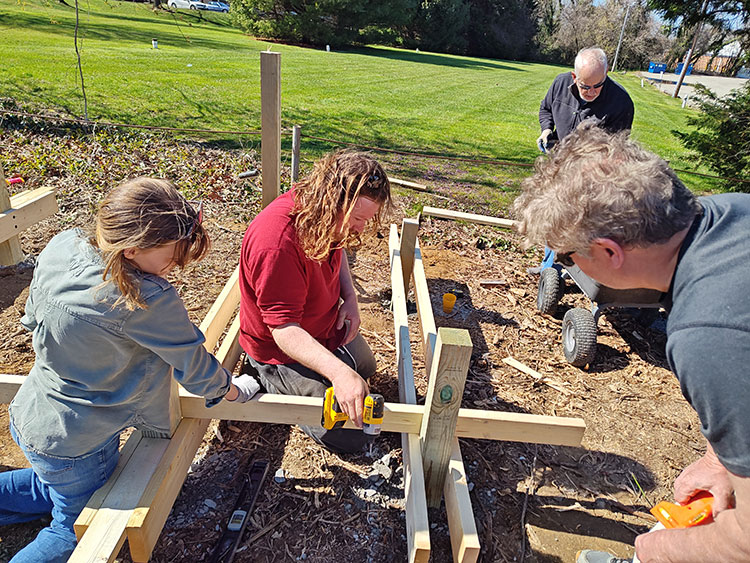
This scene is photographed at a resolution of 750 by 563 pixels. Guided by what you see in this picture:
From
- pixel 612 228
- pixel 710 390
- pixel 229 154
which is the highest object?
pixel 612 228

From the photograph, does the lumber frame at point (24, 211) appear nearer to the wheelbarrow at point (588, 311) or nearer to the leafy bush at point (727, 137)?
the wheelbarrow at point (588, 311)

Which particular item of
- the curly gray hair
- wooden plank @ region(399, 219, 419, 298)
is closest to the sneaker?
the curly gray hair

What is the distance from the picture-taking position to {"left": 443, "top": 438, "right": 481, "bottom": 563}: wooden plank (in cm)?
210

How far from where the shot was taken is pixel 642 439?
344 centimetres

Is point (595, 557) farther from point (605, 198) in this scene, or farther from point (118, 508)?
point (118, 508)

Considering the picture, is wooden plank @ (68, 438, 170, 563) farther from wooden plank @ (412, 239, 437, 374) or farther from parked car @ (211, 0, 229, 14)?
parked car @ (211, 0, 229, 14)

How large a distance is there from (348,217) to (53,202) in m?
3.72

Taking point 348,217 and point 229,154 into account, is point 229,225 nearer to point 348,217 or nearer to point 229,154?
point 229,154

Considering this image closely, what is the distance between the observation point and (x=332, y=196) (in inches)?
95.4

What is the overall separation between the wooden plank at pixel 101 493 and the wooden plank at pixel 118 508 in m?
0.01

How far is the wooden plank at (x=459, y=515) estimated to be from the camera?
2.10 meters

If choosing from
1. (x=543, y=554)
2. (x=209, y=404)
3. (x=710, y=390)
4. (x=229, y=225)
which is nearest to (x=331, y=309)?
(x=209, y=404)

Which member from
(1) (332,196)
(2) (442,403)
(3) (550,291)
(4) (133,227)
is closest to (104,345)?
(4) (133,227)

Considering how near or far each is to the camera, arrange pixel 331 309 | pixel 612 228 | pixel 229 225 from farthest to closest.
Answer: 1. pixel 229 225
2. pixel 331 309
3. pixel 612 228
